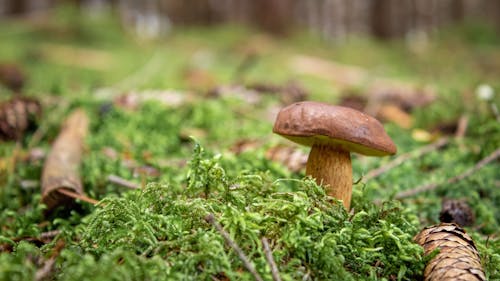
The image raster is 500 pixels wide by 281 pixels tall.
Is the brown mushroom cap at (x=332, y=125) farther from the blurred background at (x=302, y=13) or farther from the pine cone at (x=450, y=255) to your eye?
the blurred background at (x=302, y=13)

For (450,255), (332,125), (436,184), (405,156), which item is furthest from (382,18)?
(450,255)

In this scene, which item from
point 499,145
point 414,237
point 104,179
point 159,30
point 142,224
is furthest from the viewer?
point 159,30

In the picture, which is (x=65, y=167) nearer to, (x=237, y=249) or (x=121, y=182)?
(x=121, y=182)

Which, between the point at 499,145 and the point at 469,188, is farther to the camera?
the point at 499,145

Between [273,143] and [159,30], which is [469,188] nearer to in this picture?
[273,143]

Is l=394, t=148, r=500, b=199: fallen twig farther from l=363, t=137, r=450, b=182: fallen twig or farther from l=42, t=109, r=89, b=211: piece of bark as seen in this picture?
l=42, t=109, r=89, b=211: piece of bark

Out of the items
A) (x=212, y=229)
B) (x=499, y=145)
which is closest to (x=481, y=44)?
(x=499, y=145)
